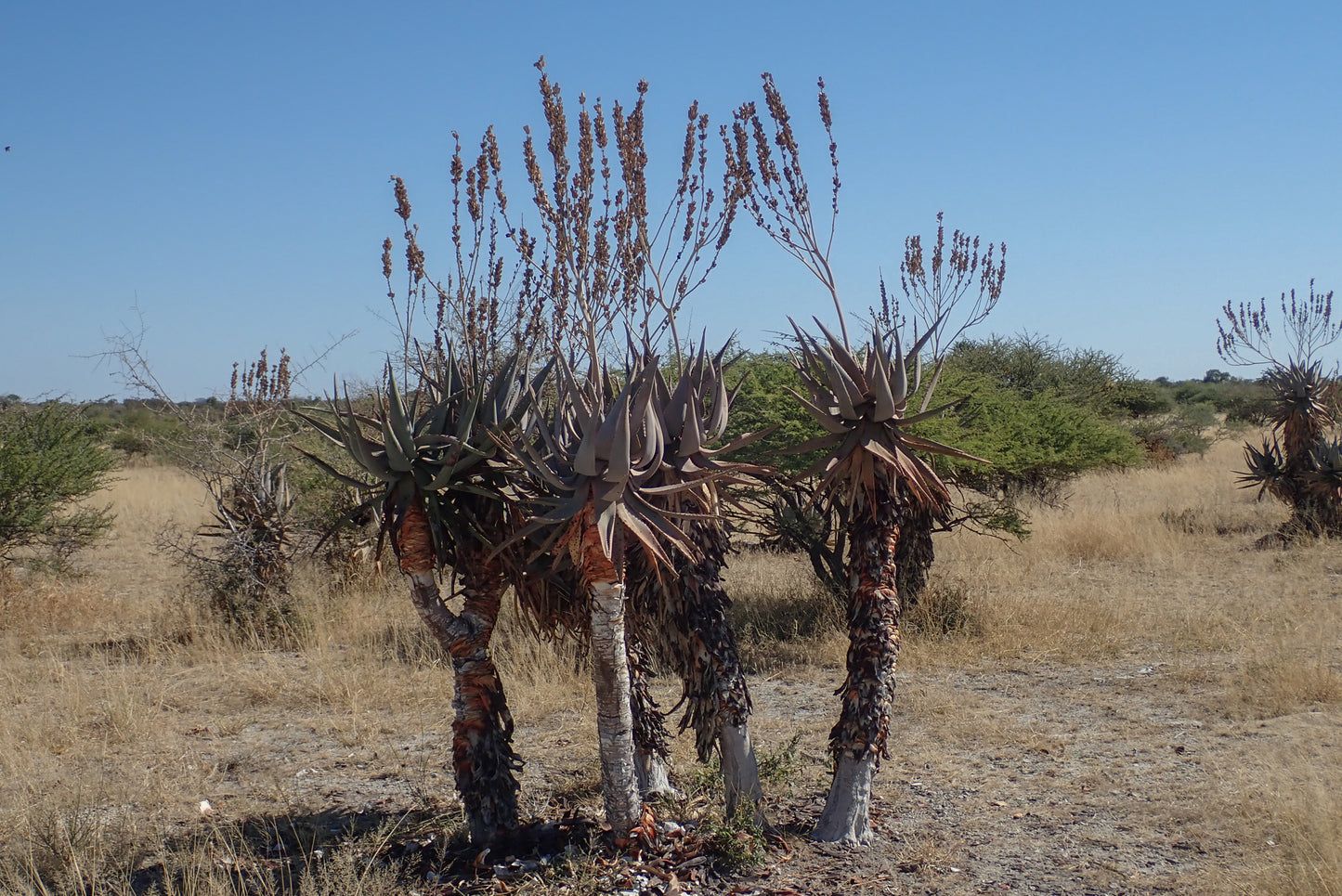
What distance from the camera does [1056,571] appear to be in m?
11.6

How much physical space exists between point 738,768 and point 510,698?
3.01 m

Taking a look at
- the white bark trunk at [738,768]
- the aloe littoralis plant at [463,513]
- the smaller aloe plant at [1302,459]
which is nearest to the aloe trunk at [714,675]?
the white bark trunk at [738,768]

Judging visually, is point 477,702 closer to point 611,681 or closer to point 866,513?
point 611,681

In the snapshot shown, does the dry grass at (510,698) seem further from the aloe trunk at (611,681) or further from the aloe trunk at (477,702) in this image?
the aloe trunk at (611,681)

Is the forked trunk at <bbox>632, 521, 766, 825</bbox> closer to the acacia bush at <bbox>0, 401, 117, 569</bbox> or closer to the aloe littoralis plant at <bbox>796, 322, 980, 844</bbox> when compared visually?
the aloe littoralis plant at <bbox>796, 322, 980, 844</bbox>

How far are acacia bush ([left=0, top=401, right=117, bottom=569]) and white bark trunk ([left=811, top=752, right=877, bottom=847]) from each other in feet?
34.1

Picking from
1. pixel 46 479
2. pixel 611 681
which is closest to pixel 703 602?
pixel 611 681

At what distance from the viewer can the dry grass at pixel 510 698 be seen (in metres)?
4.55

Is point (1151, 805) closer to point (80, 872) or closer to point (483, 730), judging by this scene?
point (483, 730)

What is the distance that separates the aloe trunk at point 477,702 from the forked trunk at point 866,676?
148 centimetres

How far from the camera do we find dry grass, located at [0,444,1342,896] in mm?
4551

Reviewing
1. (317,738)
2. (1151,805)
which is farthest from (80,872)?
(1151,805)

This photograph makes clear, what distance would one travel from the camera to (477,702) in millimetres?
4254

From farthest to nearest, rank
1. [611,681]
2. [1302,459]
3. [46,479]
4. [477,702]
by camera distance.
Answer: [1302,459] < [46,479] < [477,702] < [611,681]
